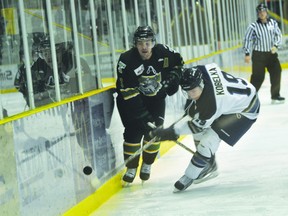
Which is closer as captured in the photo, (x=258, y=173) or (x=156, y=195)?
(x=156, y=195)

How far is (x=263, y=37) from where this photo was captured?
915 cm

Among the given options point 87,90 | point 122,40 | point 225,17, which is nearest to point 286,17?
point 225,17

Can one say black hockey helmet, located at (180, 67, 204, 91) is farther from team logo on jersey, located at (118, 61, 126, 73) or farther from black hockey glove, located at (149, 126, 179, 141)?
team logo on jersey, located at (118, 61, 126, 73)

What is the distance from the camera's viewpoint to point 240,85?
15.0ft

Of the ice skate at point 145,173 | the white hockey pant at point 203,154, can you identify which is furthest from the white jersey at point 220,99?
the ice skate at point 145,173

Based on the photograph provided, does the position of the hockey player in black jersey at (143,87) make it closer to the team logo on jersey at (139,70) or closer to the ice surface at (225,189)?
the team logo on jersey at (139,70)

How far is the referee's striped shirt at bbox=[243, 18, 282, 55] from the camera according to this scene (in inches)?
360

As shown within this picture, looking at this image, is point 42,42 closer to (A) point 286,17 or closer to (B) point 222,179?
(B) point 222,179

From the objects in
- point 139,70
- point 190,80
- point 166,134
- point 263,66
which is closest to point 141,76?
point 139,70

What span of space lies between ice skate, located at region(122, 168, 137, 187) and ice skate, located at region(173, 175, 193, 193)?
41 cm

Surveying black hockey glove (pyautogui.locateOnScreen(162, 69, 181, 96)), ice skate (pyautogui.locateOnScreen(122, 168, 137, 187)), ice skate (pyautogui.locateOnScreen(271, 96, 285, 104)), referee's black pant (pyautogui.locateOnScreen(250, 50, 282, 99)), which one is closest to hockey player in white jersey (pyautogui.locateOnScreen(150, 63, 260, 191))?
black hockey glove (pyautogui.locateOnScreen(162, 69, 181, 96))

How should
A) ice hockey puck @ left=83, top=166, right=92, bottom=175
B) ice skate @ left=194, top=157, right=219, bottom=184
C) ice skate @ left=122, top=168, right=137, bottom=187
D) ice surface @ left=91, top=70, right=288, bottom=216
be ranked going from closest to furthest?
1. ice surface @ left=91, top=70, right=288, bottom=216
2. ice hockey puck @ left=83, top=166, right=92, bottom=175
3. ice skate @ left=194, top=157, right=219, bottom=184
4. ice skate @ left=122, top=168, right=137, bottom=187

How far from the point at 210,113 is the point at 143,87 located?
0.71 metres

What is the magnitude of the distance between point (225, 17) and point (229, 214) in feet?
25.6
